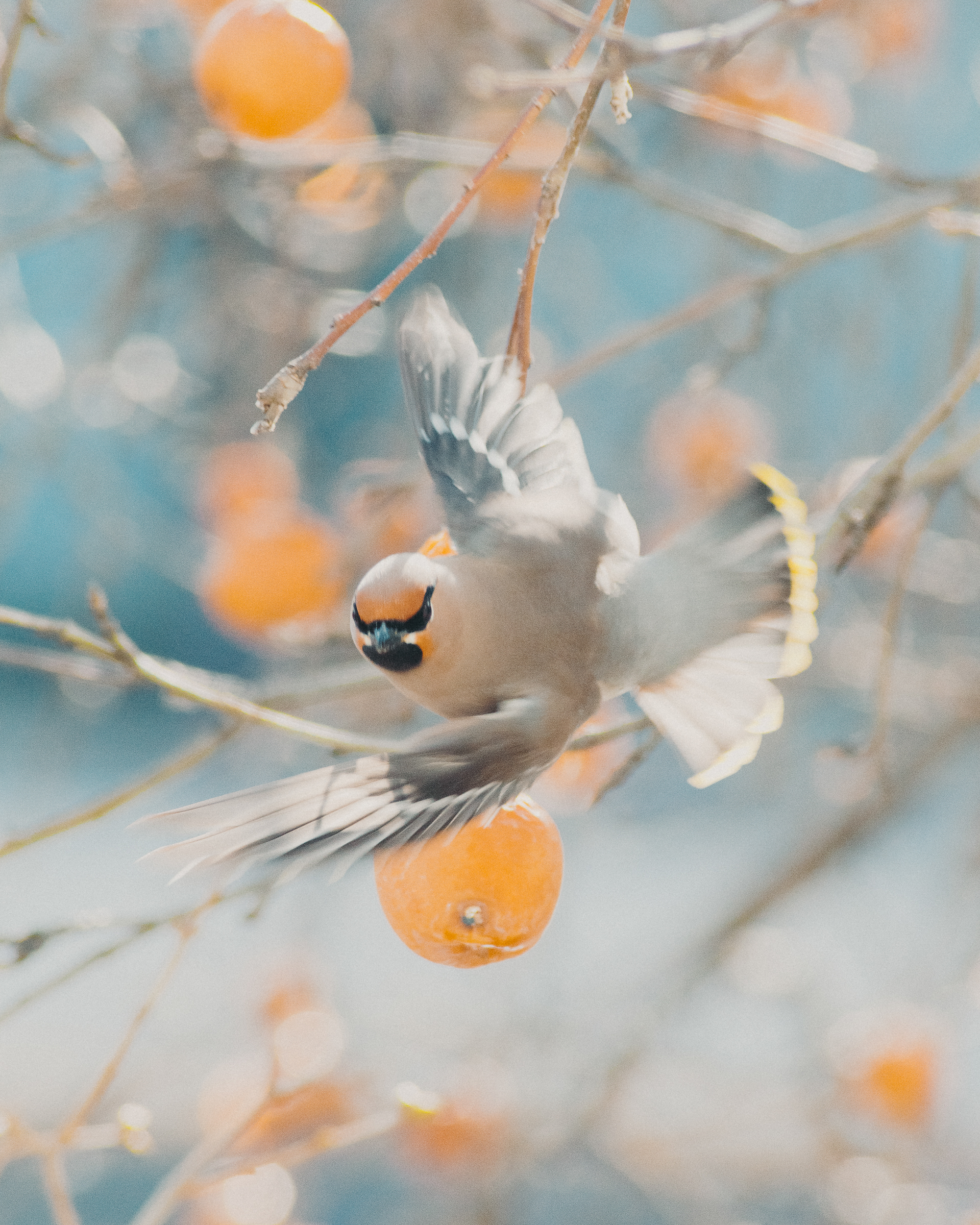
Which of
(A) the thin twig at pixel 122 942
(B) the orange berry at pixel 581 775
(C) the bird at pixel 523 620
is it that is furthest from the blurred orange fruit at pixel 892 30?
(A) the thin twig at pixel 122 942

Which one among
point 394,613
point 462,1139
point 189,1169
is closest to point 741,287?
point 394,613

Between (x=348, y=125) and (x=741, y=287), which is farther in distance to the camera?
(x=348, y=125)

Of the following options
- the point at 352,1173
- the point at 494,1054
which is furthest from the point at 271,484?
the point at 352,1173

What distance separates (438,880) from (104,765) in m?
4.00

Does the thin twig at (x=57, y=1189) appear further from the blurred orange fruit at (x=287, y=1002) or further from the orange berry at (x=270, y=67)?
the blurred orange fruit at (x=287, y=1002)

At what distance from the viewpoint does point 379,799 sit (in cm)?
87

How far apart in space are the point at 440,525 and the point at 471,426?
1.52ft

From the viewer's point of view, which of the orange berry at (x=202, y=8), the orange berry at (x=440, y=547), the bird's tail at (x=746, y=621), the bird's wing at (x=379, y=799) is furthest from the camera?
the orange berry at (x=202, y=8)

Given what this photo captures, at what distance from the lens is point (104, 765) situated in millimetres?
4707

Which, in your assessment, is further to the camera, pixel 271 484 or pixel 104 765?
pixel 104 765

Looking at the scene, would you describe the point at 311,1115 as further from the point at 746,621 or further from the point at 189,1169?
the point at 746,621

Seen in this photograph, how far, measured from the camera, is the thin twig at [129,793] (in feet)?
3.10

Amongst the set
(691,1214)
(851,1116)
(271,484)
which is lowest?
(691,1214)

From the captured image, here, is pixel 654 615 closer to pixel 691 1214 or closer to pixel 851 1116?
pixel 851 1116
